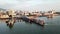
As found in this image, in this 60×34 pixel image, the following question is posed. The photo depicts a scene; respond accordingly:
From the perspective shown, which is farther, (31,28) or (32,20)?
(32,20)

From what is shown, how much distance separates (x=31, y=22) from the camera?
13.1 ft

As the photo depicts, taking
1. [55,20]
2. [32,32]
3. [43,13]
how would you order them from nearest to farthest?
1. [32,32]
2. [43,13]
3. [55,20]

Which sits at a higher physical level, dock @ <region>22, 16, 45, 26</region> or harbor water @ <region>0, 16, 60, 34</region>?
dock @ <region>22, 16, 45, 26</region>

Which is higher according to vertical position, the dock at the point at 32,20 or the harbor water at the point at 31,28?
the dock at the point at 32,20

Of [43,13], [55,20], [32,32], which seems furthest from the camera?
[55,20]

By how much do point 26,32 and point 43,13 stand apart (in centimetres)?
65

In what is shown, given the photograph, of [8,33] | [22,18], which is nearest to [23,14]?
[22,18]

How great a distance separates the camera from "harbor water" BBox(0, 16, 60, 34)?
3.28 meters

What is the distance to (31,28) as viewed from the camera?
355cm

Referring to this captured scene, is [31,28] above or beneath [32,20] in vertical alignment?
beneath

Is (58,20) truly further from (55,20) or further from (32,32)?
(32,32)

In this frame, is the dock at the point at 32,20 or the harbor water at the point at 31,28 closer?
the harbor water at the point at 31,28

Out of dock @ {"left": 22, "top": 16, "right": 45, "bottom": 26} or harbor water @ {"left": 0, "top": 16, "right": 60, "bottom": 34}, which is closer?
harbor water @ {"left": 0, "top": 16, "right": 60, "bottom": 34}

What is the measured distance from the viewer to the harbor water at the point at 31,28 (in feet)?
10.8
